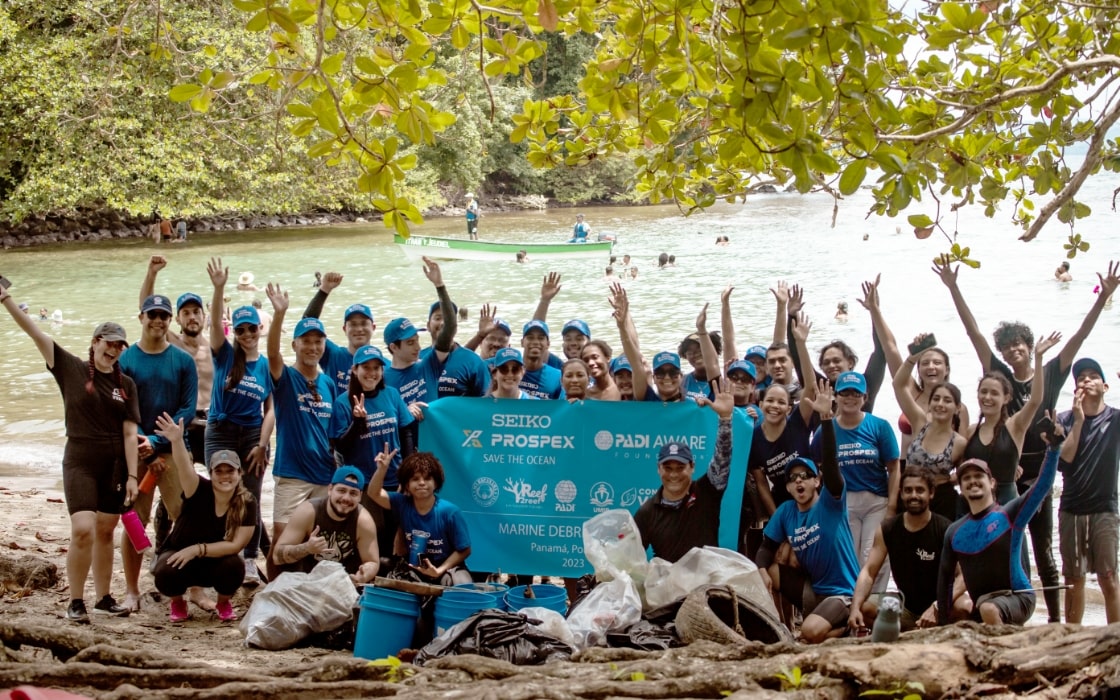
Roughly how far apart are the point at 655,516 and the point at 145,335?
142 inches

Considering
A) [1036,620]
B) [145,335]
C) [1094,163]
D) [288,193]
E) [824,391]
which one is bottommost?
[1036,620]

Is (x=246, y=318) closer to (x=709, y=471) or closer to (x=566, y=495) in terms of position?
A: (x=566, y=495)

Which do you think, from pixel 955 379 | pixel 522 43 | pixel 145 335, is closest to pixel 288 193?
pixel 955 379

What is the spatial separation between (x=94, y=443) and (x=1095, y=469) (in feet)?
20.5

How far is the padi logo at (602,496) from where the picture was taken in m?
7.69

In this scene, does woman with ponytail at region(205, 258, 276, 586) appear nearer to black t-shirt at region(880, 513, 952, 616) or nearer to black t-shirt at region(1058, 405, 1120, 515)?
black t-shirt at region(880, 513, 952, 616)

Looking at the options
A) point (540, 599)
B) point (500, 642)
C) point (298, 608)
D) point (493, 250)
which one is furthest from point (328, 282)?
point (493, 250)

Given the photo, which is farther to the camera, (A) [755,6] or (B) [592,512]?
(B) [592,512]

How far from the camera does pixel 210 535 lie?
7.04m

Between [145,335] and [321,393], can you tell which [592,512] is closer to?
[321,393]

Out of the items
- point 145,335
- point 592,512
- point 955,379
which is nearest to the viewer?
point 145,335

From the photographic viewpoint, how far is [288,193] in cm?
4309

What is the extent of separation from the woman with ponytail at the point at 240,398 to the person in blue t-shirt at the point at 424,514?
1.25m

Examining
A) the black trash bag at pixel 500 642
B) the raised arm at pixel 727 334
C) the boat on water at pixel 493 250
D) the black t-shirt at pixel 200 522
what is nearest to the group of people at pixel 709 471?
the black t-shirt at pixel 200 522
